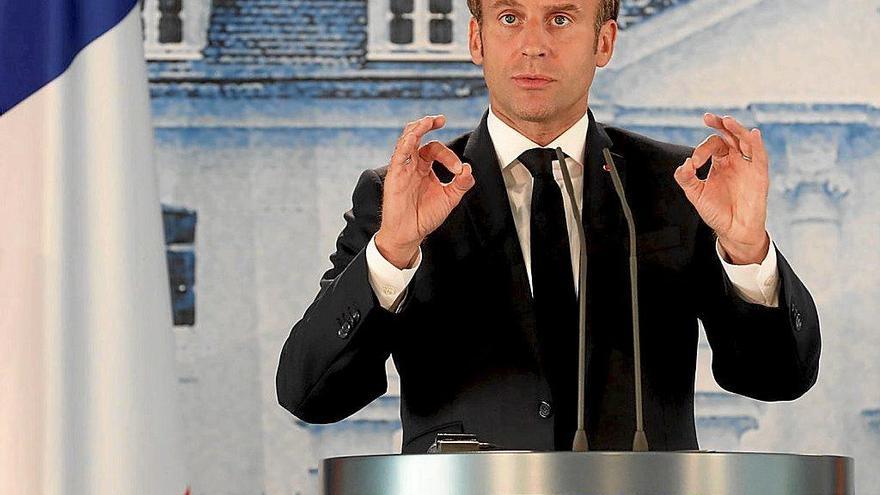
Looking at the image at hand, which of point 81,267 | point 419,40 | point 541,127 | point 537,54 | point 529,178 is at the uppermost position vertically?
point 419,40

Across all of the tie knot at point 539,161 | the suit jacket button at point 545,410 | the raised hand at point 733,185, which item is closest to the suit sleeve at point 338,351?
the suit jacket button at point 545,410

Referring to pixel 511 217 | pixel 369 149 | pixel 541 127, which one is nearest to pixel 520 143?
pixel 541 127

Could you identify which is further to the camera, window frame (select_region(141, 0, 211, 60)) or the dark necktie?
window frame (select_region(141, 0, 211, 60))

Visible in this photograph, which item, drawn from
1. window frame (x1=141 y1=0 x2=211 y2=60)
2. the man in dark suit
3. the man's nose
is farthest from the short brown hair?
window frame (x1=141 y1=0 x2=211 y2=60)

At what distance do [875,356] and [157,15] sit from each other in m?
2.37

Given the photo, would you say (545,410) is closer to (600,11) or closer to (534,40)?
(534,40)

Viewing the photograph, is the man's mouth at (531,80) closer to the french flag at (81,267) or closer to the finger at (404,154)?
the finger at (404,154)

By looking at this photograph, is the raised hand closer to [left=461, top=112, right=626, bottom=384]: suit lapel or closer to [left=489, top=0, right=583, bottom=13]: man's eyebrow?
[left=461, top=112, right=626, bottom=384]: suit lapel

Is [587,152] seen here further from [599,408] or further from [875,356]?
[875,356]

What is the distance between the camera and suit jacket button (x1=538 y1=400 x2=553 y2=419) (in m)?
2.27

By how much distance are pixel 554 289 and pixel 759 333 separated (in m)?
0.39

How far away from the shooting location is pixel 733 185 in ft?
6.53

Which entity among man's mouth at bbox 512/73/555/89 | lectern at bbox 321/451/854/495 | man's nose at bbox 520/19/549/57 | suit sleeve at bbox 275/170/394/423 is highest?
man's nose at bbox 520/19/549/57

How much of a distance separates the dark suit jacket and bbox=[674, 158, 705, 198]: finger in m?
0.26
